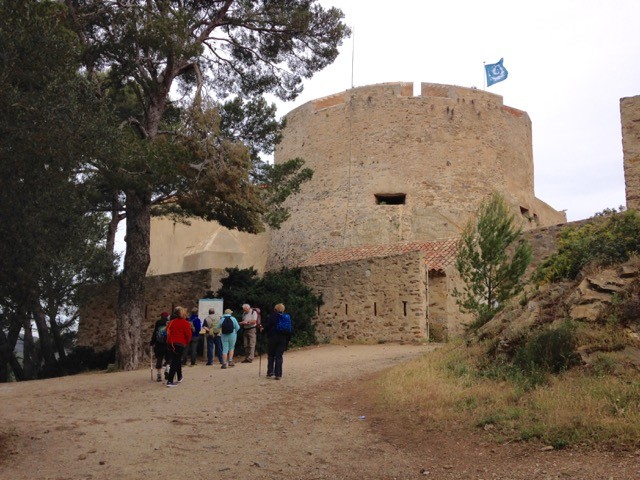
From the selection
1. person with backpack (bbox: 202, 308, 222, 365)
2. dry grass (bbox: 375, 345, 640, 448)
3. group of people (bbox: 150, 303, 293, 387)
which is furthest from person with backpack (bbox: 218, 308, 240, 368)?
dry grass (bbox: 375, 345, 640, 448)

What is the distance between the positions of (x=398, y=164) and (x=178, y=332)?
15.8 metres

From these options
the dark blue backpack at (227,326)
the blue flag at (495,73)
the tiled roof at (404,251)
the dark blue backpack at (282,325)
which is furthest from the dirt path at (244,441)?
the blue flag at (495,73)

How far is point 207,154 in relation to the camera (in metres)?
14.5

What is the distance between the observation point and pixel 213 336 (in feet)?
47.5

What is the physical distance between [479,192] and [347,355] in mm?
12535

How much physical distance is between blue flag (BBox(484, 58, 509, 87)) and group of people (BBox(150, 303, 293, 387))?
1770 centimetres

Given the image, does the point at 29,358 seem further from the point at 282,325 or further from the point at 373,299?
the point at 282,325

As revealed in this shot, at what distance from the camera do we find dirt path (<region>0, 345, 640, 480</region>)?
6129 mm

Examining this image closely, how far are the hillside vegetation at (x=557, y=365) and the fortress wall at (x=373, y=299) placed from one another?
5.77 m

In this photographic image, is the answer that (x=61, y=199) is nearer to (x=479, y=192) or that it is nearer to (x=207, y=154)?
(x=207, y=154)

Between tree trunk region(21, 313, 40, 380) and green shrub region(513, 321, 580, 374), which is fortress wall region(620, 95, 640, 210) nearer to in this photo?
green shrub region(513, 321, 580, 374)

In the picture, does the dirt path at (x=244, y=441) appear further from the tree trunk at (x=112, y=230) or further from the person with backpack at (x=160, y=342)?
the tree trunk at (x=112, y=230)

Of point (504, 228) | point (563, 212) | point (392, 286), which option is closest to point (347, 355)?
point (392, 286)

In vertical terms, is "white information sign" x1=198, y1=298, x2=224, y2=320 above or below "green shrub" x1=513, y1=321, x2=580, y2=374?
above
